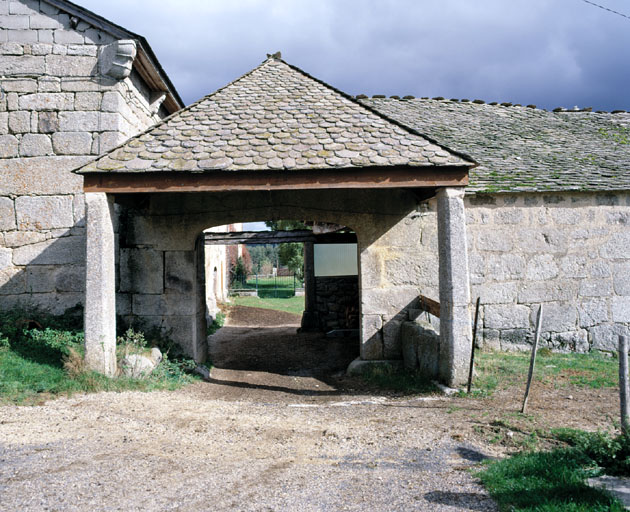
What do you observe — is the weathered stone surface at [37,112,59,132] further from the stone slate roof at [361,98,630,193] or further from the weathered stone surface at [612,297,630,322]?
the weathered stone surface at [612,297,630,322]

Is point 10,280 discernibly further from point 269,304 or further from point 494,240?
point 269,304

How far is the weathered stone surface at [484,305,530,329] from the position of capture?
8.08 metres

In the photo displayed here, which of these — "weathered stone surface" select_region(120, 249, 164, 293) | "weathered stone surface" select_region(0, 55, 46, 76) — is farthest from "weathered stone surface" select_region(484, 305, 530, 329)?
"weathered stone surface" select_region(0, 55, 46, 76)

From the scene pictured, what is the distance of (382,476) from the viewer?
3.35m

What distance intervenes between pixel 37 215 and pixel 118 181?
7.87 ft

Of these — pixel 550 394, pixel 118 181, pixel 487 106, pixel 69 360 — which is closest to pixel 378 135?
pixel 118 181

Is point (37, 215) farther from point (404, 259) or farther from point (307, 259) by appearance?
point (307, 259)

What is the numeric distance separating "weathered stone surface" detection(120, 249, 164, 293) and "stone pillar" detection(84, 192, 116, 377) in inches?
53.8

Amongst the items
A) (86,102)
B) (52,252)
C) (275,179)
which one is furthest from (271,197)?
(52,252)

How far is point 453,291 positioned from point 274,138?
2985mm

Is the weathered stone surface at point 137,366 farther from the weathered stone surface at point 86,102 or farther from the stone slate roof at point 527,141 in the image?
the stone slate roof at point 527,141

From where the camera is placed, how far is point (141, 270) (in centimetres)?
720

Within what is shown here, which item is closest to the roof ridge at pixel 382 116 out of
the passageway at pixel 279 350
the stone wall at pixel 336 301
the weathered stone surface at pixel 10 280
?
the passageway at pixel 279 350

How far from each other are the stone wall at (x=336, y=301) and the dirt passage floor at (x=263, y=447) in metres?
6.39
